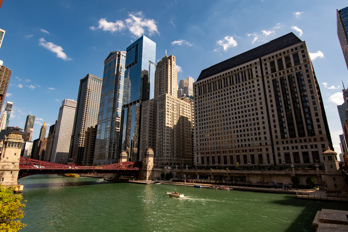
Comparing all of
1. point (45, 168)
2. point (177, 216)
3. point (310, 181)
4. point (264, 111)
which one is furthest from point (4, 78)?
Result: point (310, 181)

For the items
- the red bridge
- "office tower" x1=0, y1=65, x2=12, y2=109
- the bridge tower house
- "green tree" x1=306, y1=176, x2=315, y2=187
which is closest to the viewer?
the bridge tower house

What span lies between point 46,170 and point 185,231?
78181 millimetres

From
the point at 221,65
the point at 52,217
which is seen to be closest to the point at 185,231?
the point at 52,217

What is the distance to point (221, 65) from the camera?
16100 centimetres

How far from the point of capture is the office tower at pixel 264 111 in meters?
104

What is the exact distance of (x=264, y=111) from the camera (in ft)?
395

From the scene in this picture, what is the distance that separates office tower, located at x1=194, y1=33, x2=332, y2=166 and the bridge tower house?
105807 mm

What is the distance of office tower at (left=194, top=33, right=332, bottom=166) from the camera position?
10388 cm

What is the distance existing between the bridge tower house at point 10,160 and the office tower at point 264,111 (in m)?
106

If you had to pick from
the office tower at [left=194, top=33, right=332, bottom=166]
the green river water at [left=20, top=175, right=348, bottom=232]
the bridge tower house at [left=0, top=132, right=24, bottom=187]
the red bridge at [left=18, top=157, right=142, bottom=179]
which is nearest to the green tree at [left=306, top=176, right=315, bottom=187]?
the green river water at [left=20, top=175, right=348, bottom=232]

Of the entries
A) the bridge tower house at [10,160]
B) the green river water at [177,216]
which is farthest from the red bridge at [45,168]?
the green river water at [177,216]

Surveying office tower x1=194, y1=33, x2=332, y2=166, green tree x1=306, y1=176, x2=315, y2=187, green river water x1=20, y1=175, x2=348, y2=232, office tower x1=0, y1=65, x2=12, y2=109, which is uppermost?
office tower x1=0, y1=65, x2=12, y2=109

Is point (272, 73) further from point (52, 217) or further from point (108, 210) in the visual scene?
point (52, 217)

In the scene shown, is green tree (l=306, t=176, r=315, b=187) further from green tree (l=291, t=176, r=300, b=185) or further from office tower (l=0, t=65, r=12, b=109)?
office tower (l=0, t=65, r=12, b=109)
